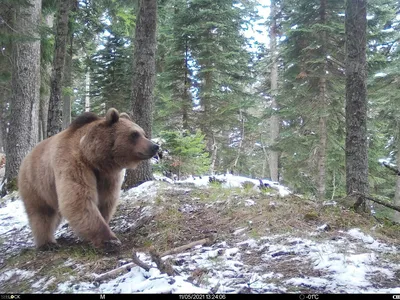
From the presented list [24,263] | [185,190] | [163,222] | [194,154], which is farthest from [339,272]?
[194,154]

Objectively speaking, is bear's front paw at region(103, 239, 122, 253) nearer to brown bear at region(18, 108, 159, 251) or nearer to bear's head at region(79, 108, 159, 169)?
brown bear at region(18, 108, 159, 251)

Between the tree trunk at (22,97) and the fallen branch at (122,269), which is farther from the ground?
the tree trunk at (22,97)

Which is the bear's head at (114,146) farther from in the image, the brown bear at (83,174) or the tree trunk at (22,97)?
the tree trunk at (22,97)

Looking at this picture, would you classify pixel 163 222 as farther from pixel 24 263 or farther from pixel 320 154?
pixel 320 154

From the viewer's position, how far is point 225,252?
4285 mm

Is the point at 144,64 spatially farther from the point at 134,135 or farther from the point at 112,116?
the point at 134,135

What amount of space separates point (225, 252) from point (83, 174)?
2026mm

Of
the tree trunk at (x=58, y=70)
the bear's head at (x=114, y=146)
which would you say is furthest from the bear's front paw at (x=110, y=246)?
the tree trunk at (x=58, y=70)

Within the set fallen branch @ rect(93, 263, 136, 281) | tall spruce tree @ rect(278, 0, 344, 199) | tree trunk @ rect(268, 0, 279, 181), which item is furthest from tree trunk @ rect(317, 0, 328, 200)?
fallen branch @ rect(93, 263, 136, 281)

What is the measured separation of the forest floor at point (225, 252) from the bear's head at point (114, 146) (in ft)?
3.59

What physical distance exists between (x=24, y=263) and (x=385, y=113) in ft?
55.5

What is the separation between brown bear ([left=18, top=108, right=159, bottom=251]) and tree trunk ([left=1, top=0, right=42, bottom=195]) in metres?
5.34

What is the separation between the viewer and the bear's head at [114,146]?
5004 mm

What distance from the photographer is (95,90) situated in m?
20.9
